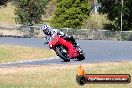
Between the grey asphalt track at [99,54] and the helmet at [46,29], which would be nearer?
the helmet at [46,29]

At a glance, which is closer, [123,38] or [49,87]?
[49,87]

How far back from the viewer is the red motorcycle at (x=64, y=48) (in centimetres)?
2009

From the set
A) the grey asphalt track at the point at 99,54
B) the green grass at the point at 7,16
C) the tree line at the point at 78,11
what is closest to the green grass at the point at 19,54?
the grey asphalt track at the point at 99,54

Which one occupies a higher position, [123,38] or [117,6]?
Answer: [117,6]

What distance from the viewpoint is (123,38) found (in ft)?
157

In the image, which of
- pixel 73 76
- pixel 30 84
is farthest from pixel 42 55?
pixel 30 84

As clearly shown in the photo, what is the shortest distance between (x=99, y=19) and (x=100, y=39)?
8.76 metres

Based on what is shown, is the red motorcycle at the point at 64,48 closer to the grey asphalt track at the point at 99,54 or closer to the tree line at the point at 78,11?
the grey asphalt track at the point at 99,54

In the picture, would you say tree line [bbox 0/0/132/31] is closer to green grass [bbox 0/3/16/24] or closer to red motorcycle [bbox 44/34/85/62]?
green grass [bbox 0/3/16/24]

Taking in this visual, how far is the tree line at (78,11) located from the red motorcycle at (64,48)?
2712 cm

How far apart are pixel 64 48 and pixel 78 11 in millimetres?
30555

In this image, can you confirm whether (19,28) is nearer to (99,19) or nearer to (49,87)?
(99,19)

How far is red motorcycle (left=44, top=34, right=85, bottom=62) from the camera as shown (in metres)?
20.1

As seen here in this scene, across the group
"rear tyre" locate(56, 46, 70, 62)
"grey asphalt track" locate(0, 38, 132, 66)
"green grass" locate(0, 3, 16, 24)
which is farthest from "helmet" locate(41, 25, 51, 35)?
"green grass" locate(0, 3, 16, 24)
